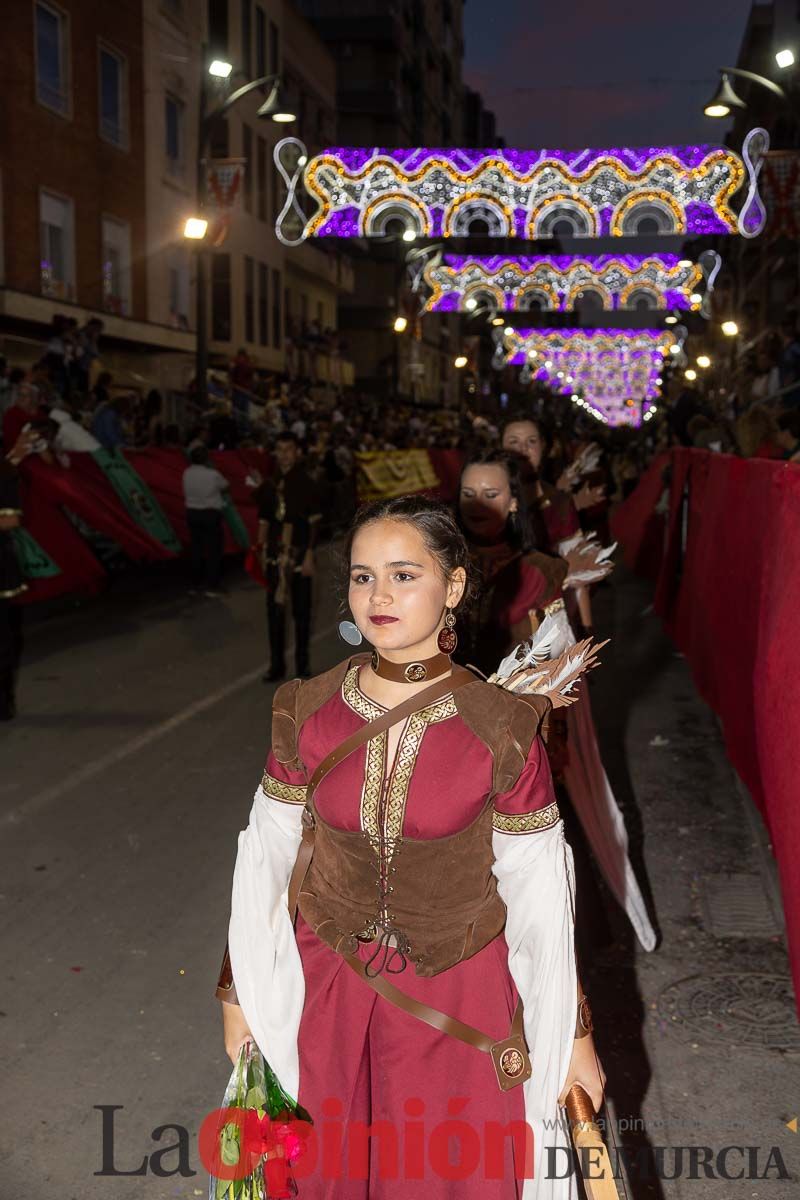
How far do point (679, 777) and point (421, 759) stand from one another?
569 cm

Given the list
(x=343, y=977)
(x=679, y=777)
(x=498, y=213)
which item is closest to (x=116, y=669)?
(x=679, y=777)

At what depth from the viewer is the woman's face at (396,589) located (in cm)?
268

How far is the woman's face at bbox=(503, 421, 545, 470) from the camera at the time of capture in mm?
7066

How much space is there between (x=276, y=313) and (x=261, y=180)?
3970 mm

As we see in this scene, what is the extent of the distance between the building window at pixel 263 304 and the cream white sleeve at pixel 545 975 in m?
36.6

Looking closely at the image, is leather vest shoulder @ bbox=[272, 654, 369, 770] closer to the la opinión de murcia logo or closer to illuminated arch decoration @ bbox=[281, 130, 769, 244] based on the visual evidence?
the la opinión de murcia logo

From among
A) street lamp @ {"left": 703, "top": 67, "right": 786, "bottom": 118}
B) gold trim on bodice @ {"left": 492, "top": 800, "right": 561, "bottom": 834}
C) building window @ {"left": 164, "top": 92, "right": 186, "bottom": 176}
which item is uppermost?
building window @ {"left": 164, "top": 92, "right": 186, "bottom": 176}

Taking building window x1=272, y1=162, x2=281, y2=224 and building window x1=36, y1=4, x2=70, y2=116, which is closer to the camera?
building window x1=36, y1=4, x2=70, y2=116

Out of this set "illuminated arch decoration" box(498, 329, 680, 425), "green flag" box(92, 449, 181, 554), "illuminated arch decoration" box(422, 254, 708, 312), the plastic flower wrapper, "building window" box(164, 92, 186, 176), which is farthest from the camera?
"illuminated arch decoration" box(498, 329, 680, 425)

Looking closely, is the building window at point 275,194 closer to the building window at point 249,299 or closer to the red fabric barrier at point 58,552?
the building window at point 249,299

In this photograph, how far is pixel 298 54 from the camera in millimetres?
43219

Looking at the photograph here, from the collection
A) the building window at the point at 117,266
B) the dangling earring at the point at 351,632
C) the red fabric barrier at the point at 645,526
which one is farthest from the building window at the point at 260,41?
the dangling earring at the point at 351,632

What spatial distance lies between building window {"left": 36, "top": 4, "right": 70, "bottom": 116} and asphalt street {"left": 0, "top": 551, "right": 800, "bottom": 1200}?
1698 centimetres

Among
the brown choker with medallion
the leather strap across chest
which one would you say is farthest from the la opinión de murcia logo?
the brown choker with medallion
